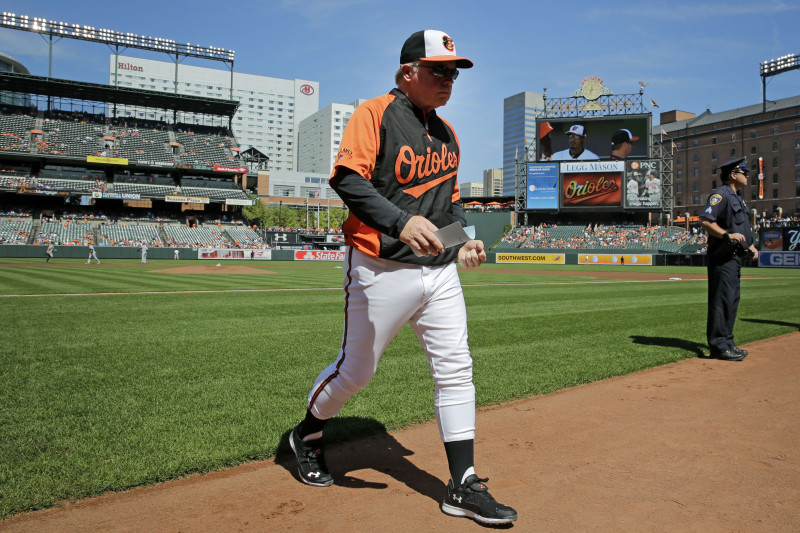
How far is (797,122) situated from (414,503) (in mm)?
86525

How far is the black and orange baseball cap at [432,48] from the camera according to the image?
8.45 feet

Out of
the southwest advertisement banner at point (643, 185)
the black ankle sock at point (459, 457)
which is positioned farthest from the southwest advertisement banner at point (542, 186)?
the black ankle sock at point (459, 457)

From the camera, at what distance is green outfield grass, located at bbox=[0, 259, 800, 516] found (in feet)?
10.0

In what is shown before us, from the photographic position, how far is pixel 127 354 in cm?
592

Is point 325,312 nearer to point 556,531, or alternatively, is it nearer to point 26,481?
point 26,481

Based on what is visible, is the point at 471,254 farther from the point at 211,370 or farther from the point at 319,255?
the point at 319,255

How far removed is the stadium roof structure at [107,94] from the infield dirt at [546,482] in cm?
5814

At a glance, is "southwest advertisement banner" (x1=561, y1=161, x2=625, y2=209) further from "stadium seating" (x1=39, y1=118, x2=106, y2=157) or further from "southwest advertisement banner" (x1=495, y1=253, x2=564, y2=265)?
"stadium seating" (x1=39, y1=118, x2=106, y2=157)

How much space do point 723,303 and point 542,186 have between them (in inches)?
1935

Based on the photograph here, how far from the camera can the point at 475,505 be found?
242cm

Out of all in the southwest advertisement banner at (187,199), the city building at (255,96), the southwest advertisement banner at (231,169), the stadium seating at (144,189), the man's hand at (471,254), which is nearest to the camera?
the man's hand at (471,254)

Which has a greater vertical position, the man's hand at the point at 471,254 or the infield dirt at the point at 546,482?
the man's hand at the point at 471,254

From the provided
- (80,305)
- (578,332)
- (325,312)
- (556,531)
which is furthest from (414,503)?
(80,305)

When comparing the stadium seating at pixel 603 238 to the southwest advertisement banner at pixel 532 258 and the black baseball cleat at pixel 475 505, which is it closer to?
the southwest advertisement banner at pixel 532 258
